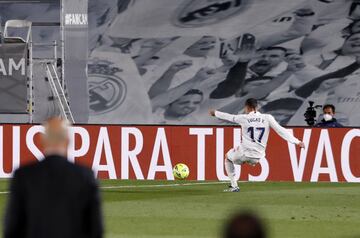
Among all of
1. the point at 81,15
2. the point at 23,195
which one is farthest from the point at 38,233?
the point at 81,15

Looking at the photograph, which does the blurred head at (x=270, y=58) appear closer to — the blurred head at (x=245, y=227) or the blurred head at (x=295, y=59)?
the blurred head at (x=295, y=59)

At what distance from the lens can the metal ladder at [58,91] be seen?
28062 mm

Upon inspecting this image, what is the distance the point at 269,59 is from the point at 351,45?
108 inches

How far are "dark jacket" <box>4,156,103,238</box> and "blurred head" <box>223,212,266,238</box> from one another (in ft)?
4.71

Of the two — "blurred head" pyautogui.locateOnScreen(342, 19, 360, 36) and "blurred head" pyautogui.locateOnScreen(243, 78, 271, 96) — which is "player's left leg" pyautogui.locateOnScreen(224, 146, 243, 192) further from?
"blurred head" pyautogui.locateOnScreen(342, 19, 360, 36)

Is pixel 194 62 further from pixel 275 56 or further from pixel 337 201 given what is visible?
pixel 337 201

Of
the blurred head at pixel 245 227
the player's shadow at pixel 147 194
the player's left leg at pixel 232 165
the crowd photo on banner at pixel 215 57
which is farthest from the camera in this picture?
the crowd photo on banner at pixel 215 57

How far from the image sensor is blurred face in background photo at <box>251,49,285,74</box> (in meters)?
38.6

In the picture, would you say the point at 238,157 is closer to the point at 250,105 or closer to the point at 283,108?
the point at 250,105

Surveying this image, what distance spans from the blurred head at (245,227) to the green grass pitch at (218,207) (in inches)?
279

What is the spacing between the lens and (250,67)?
1522 inches

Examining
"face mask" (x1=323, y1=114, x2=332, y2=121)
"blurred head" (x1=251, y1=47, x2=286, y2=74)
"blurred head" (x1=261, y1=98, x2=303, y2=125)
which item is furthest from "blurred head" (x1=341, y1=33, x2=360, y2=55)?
"face mask" (x1=323, y1=114, x2=332, y2=121)

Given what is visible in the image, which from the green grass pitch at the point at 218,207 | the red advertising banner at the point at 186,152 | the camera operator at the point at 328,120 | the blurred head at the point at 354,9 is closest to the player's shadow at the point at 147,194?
the green grass pitch at the point at 218,207

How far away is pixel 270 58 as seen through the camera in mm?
38656
